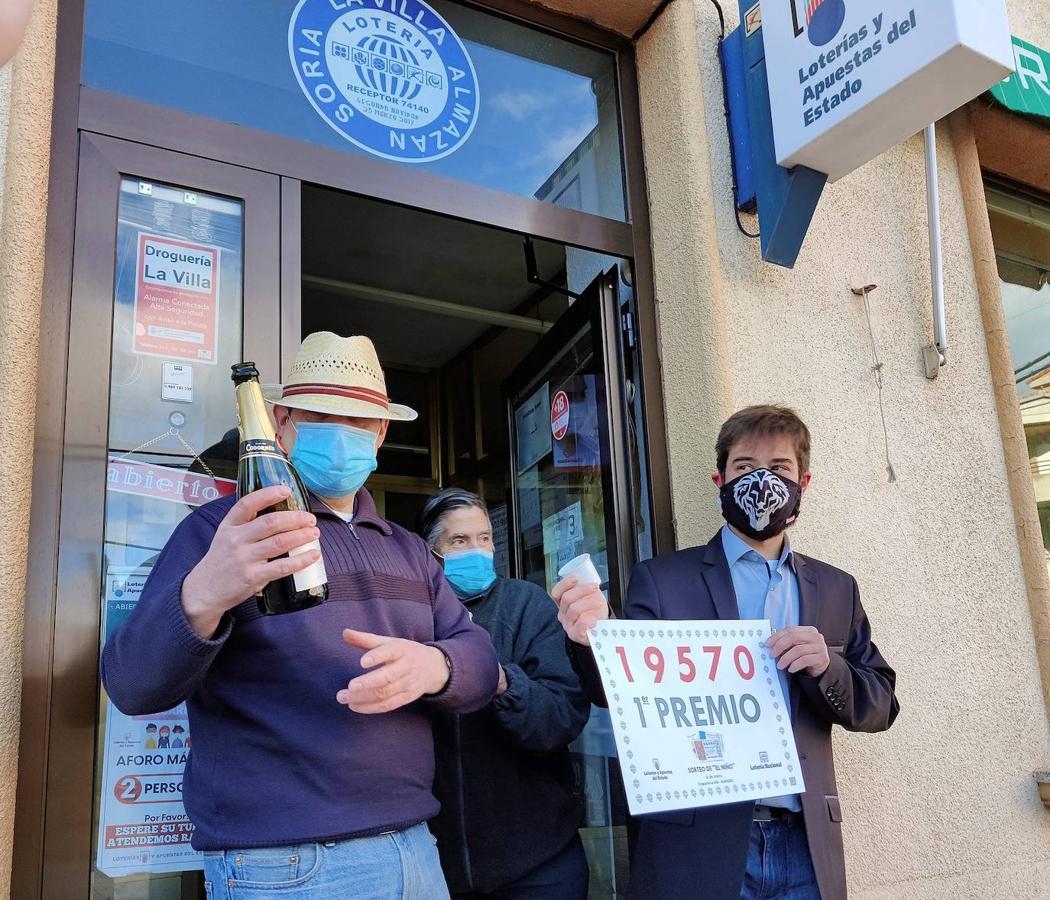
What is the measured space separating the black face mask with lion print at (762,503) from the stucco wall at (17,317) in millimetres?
1761

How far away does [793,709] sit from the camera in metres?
2.42

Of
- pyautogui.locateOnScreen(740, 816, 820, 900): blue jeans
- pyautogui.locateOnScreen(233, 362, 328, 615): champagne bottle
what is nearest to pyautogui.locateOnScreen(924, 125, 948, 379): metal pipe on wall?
pyautogui.locateOnScreen(740, 816, 820, 900): blue jeans


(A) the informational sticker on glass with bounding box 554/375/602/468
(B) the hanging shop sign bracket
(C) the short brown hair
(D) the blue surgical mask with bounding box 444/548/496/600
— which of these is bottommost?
(D) the blue surgical mask with bounding box 444/548/496/600

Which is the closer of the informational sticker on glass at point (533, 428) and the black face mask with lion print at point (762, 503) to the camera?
the black face mask with lion print at point (762, 503)

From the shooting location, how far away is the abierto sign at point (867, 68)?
292cm

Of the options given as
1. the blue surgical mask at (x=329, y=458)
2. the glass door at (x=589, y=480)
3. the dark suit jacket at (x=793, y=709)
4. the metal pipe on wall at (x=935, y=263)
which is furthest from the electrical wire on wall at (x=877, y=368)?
the blue surgical mask at (x=329, y=458)

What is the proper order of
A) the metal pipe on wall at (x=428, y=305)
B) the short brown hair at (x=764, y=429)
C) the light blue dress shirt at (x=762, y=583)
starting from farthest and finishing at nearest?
the metal pipe on wall at (x=428, y=305) < the short brown hair at (x=764, y=429) < the light blue dress shirt at (x=762, y=583)

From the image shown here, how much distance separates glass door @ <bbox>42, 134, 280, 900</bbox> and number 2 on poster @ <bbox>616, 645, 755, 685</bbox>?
105cm

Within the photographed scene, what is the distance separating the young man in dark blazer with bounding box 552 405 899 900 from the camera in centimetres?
225

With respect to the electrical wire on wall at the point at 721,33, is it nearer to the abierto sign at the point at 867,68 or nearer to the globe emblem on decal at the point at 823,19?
the abierto sign at the point at 867,68

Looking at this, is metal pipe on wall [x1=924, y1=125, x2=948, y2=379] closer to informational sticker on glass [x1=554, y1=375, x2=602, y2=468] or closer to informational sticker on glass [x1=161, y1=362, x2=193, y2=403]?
informational sticker on glass [x1=554, y1=375, x2=602, y2=468]

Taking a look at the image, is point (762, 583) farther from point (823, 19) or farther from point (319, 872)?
point (823, 19)

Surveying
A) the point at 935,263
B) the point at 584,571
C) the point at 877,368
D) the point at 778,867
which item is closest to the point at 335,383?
the point at 584,571

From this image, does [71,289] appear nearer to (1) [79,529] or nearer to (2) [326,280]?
(1) [79,529]
